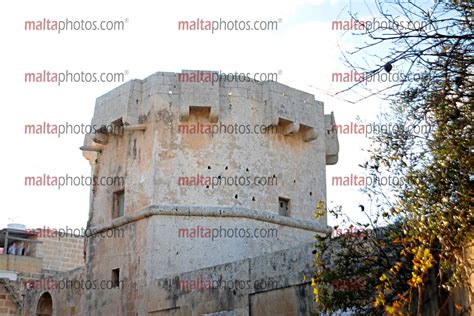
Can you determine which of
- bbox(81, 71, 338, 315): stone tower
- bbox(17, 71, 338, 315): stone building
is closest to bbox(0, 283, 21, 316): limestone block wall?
bbox(17, 71, 338, 315): stone building

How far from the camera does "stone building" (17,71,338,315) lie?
13000 millimetres

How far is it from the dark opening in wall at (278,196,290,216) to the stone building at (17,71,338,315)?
0.02 m

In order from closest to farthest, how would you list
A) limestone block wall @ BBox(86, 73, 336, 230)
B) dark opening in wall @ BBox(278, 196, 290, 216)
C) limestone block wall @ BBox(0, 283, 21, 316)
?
limestone block wall @ BBox(86, 73, 336, 230) → dark opening in wall @ BBox(278, 196, 290, 216) → limestone block wall @ BBox(0, 283, 21, 316)

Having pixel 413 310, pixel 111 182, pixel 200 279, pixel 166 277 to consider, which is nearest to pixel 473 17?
pixel 413 310

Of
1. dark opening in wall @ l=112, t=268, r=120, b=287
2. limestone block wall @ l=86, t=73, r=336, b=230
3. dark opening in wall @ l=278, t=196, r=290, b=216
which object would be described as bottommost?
dark opening in wall @ l=112, t=268, r=120, b=287

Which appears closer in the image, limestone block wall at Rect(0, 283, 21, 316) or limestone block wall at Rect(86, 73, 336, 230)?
limestone block wall at Rect(86, 73, 336, 230)

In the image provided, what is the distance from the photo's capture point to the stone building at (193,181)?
13000 mm

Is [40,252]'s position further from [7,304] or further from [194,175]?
[194,175]

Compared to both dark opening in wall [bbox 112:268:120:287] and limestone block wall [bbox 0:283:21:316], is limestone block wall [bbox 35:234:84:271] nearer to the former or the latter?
limestone block wall [bbox 0:283:21:316]

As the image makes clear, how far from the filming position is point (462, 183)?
19.8 ft

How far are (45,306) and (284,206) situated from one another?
7610 millimetres

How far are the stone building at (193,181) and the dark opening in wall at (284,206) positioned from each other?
21 mm

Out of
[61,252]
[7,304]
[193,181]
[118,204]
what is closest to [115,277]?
[118,204]

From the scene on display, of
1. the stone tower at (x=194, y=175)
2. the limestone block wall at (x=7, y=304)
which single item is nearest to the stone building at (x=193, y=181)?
the stone tower at (x=194, y=175)
